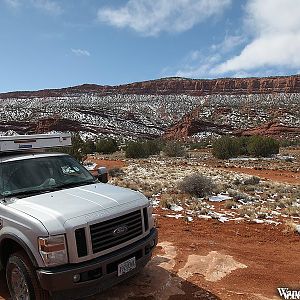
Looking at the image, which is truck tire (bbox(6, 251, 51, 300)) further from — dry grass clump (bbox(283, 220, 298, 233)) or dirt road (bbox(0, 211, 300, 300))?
dry grass clump (bbox(283, 220, 298, 233))

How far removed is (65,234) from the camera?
4.12m

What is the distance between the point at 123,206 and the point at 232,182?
42.4 ft

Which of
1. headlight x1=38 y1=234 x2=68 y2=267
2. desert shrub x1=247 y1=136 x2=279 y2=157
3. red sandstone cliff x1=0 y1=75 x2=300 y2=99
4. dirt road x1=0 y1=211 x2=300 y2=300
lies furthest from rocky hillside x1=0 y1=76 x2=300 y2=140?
headlight x1=38 y1=234 x2=68 y2=267

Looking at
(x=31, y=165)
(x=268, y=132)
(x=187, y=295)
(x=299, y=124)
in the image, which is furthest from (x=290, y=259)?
(x=299, y=124)

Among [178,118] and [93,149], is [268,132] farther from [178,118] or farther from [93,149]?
[93,149]

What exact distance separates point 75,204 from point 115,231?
62 cm

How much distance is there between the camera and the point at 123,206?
4.72 metres

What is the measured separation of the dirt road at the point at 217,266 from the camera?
520 cm

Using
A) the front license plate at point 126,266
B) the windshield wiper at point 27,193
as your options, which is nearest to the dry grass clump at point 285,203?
the front license plate at point 126,266

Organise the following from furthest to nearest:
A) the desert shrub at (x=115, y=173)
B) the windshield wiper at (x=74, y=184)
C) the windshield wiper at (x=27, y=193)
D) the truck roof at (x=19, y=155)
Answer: the desert shrub at (x=115, y=173) → the truck roof at (x=19, y=155) → the windshield wiper at (x=74, y=184) → the windshield wiper at (x=27, y=193)

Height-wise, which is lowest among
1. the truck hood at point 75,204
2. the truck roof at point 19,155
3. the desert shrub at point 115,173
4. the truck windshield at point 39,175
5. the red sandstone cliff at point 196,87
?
the desert shrub at point 115,173

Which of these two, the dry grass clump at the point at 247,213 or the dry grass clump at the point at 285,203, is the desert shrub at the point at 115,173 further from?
the dry grass clump at the point at 247,213

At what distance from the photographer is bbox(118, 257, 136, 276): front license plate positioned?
4524mm

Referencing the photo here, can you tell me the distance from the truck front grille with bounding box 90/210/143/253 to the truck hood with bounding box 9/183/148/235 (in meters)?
0.11
